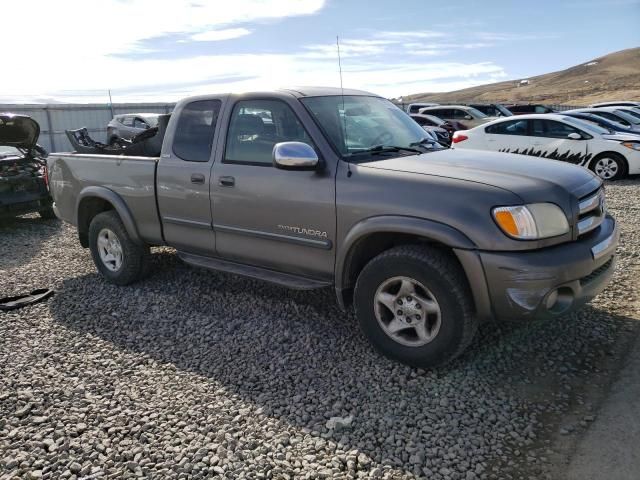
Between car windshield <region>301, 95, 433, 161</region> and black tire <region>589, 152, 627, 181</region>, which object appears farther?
black tire <region>589, 152, 627, 181</region>

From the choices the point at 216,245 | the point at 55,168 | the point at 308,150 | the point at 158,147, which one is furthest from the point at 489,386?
the point at 55,168

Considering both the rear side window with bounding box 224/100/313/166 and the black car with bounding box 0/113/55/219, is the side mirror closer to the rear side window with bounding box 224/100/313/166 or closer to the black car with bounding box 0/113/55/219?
the rear side window with bounding box 224/100/313/166

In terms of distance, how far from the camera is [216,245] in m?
4.68

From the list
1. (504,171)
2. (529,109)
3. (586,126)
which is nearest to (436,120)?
(529,109)

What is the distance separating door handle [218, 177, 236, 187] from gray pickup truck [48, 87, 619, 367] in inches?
0.5

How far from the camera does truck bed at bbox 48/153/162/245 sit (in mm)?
5074

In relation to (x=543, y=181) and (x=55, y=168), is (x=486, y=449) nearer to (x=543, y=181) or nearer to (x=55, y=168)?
(x=543, y=181)

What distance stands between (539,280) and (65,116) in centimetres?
1927

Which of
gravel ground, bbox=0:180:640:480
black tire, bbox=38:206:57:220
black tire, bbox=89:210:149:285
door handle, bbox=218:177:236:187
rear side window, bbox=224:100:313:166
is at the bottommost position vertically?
gravel ground, bbox=0:180:640:480

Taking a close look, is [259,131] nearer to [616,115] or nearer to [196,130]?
[196,130]

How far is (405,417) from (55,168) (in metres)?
4.83

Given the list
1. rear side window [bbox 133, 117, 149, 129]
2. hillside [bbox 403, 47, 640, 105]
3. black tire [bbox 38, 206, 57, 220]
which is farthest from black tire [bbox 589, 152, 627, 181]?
hillside [bbox 403, 47, 640, 105]

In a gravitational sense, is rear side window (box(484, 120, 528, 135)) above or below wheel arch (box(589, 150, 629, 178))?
above

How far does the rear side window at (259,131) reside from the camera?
419 centimetres
